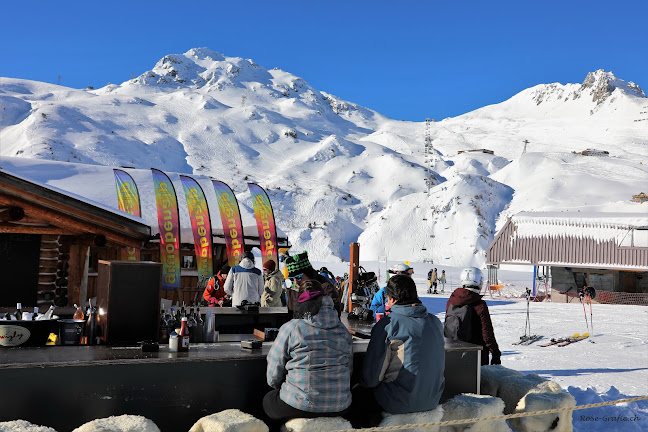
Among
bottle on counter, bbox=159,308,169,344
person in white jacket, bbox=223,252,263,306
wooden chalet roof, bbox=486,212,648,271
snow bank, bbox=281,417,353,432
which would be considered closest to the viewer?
snow bank, bbox=281,417,353,432

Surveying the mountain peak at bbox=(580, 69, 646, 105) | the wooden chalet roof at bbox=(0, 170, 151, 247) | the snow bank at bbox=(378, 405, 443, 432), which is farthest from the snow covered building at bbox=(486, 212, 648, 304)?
the mountain peak at bbox=(580, 69, 646, 105)

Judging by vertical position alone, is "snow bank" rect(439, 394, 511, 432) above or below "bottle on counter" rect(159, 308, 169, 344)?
below

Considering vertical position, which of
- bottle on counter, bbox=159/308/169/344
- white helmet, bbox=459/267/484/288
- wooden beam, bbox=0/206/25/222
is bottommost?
bottle on counter, bbox=159/308/169/344

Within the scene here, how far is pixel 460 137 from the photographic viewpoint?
103 metres

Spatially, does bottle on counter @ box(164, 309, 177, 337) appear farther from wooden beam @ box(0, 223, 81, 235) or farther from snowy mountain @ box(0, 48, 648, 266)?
snowy mountain @ box(0, 48, 648, 266)

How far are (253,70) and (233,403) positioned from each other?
15318cm

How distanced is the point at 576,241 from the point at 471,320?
24.4 metres

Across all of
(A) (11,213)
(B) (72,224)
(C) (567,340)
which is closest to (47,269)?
(B) (72,224)

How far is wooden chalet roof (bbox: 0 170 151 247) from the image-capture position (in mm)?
8211

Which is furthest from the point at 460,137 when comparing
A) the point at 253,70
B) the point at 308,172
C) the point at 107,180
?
the point at 107,180

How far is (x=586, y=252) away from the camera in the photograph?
90.5ft

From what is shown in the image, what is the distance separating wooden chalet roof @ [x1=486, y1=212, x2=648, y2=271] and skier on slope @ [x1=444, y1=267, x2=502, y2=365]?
918 inches

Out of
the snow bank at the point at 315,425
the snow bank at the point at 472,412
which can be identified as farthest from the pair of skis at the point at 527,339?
the snow bank at the point at 315,425

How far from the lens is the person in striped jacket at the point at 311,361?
4098mm
